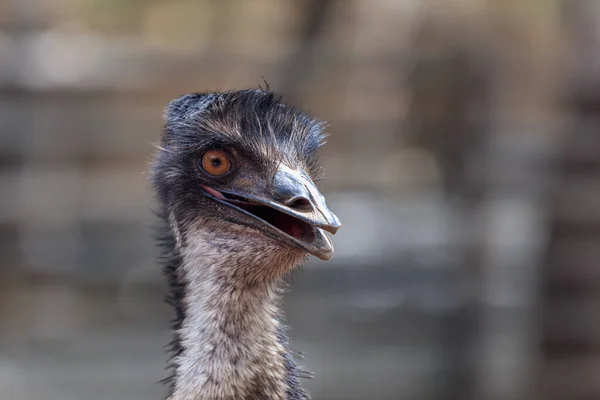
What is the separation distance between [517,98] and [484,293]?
6.94 ft

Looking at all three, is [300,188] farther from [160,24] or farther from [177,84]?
[160,24]

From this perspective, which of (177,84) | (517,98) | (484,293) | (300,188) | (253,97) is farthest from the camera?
(517,98)

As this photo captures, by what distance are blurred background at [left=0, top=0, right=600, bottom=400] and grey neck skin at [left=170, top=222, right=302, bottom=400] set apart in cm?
296

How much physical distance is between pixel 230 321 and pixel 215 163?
0.85ft

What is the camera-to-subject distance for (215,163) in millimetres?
1890

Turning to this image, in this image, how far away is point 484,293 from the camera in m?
4.99

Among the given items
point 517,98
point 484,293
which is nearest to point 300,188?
point 484,293

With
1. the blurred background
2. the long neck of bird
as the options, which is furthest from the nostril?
the blurred background

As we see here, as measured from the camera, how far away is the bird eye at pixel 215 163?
6.15ft

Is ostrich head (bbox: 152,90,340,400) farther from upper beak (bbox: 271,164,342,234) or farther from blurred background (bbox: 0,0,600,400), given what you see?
blurred background (bbox: 0,0,600,400)

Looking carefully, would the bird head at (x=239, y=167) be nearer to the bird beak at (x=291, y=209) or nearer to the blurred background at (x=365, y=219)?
the bird beak at (x=291, y=209)

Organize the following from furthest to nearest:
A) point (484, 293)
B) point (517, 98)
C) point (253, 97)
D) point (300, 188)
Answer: point (517, 98) < point (484, 293) < point (253, 97) < point (300, 188)

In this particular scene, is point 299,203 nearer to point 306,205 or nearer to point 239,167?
point 306,205

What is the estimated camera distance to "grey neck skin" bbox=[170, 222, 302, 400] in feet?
5.93
